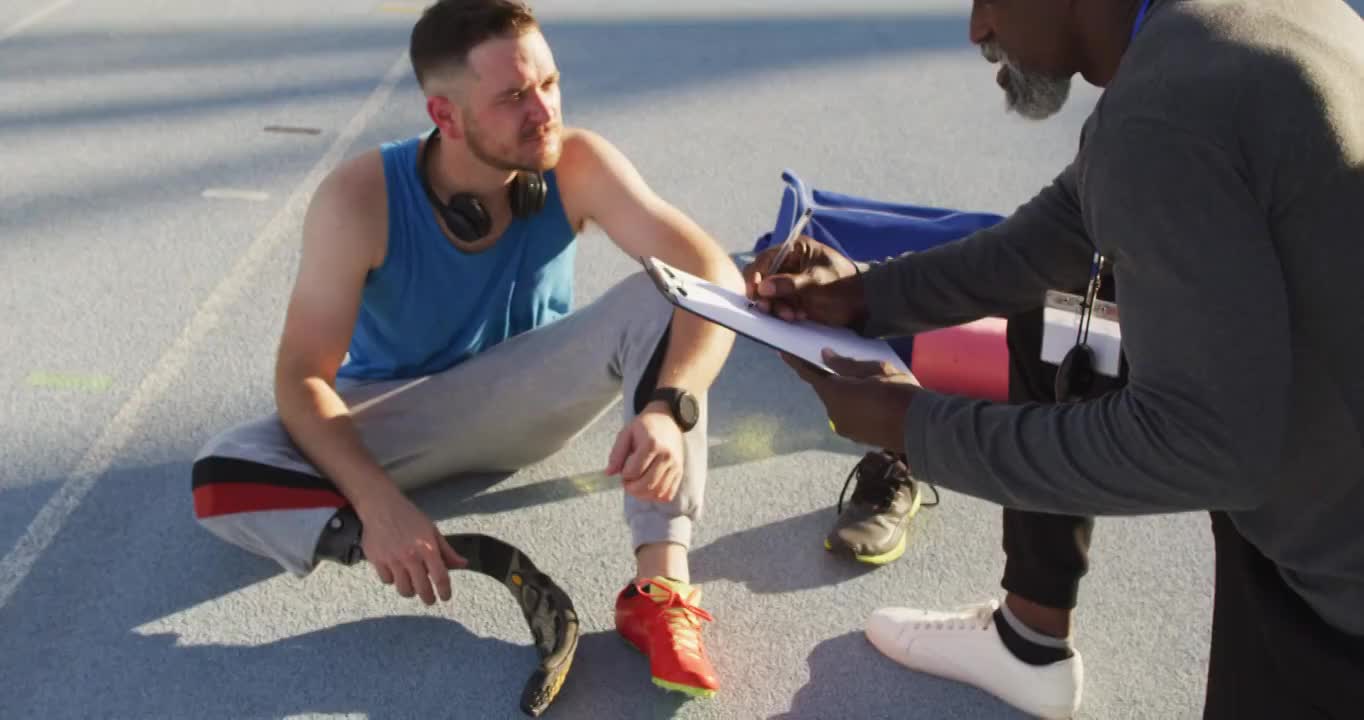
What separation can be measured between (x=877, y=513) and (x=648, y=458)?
1.74 feet

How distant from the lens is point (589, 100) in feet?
15.2

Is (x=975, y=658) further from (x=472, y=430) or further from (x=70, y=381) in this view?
(x=70, y=381)

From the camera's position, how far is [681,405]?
206 centimetres

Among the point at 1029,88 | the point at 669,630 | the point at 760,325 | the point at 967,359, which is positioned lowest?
the point at 669,630

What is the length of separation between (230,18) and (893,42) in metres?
2.71

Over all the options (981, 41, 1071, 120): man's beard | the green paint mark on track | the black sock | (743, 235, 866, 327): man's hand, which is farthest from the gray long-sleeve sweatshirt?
the green paint mark on track

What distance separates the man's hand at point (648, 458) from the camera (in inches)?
77.5

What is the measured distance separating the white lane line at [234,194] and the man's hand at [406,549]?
6.53ft

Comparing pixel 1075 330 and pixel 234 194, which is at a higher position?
pixel 1075 330

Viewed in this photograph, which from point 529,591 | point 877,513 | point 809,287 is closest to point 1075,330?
point 809,287

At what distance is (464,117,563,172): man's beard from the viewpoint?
2205mm

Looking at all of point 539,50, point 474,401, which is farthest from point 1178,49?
point 474,401

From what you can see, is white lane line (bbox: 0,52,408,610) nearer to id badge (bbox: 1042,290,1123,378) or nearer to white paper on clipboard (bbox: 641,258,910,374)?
white paper on clipboard (bbox: 641,258,910,374)

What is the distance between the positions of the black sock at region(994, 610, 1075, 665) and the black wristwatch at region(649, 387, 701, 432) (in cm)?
56
